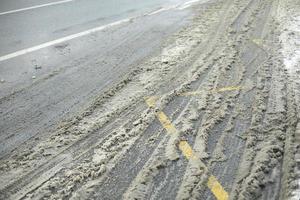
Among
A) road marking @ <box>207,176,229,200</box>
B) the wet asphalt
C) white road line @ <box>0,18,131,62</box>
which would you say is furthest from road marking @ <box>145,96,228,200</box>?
white road line @ <box>0,18,131,62</box>

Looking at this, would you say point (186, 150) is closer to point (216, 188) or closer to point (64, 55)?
point (216, 188)

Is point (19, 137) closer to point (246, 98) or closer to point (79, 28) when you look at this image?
point (246, 98)

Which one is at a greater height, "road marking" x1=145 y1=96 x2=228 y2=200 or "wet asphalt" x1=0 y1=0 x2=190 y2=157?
"wet asphalt" x1=0 y1=0 x2=190 y2=157

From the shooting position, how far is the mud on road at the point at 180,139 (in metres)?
3.70

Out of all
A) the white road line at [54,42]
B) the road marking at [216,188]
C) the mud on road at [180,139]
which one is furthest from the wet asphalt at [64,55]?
the road marking at [216,188]

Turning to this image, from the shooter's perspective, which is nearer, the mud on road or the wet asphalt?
the mud on road

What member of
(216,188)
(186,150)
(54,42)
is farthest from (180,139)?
(54,42)

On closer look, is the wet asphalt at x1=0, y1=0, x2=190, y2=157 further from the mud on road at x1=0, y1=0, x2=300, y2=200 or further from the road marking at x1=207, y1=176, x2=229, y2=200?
the road marking at x1=207, y1=176, x2=229, y2=200

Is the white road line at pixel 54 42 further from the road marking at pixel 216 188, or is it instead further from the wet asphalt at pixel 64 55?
the road marking at pixel 216 188

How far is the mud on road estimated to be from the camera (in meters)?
3.70

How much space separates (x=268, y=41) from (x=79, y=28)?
4.25 meters

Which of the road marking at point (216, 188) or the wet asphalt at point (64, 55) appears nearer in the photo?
the road marking at point (216, 188)

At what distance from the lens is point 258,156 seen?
3.95 metres

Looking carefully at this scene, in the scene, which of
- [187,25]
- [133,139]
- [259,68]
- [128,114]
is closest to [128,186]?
[133,139]
